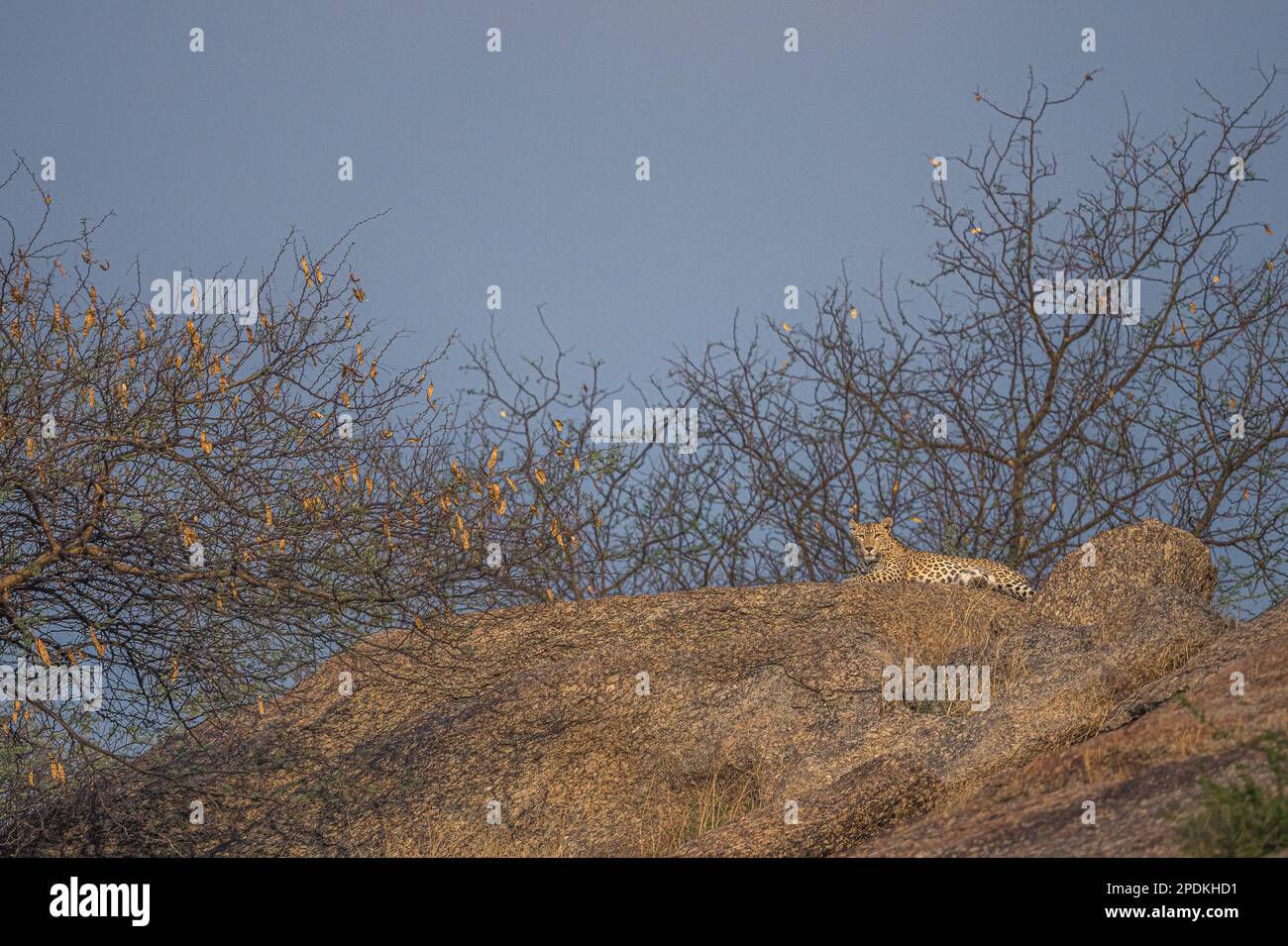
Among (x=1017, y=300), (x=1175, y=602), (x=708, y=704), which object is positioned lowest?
(x=708, y=704)

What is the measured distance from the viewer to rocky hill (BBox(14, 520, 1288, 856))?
28.9 feet

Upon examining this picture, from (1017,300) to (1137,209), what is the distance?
1960 millimetres

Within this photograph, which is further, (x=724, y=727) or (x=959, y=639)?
(x=959, y=639)

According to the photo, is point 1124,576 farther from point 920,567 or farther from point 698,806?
point 698,806

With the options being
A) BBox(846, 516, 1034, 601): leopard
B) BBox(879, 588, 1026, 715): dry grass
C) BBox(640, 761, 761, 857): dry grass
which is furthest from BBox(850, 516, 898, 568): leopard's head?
BBox(640, 761, 761, 857): dry grass

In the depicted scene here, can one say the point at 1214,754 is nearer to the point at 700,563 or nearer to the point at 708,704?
the point at 708,704

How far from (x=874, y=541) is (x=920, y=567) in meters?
0.63

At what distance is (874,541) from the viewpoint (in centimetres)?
1533

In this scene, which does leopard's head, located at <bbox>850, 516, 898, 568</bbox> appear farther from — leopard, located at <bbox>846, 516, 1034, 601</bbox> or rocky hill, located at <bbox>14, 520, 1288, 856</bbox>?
rocky hill, located at <bbox>14, 520, 1288, 856</bbox>

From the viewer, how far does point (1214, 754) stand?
765cm

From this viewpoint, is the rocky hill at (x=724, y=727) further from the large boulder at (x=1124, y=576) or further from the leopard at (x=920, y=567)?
the leopard at (x=920, y=567)

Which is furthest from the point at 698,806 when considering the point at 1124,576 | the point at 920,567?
the point at 920,567

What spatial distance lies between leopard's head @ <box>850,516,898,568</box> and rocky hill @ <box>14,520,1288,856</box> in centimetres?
218
